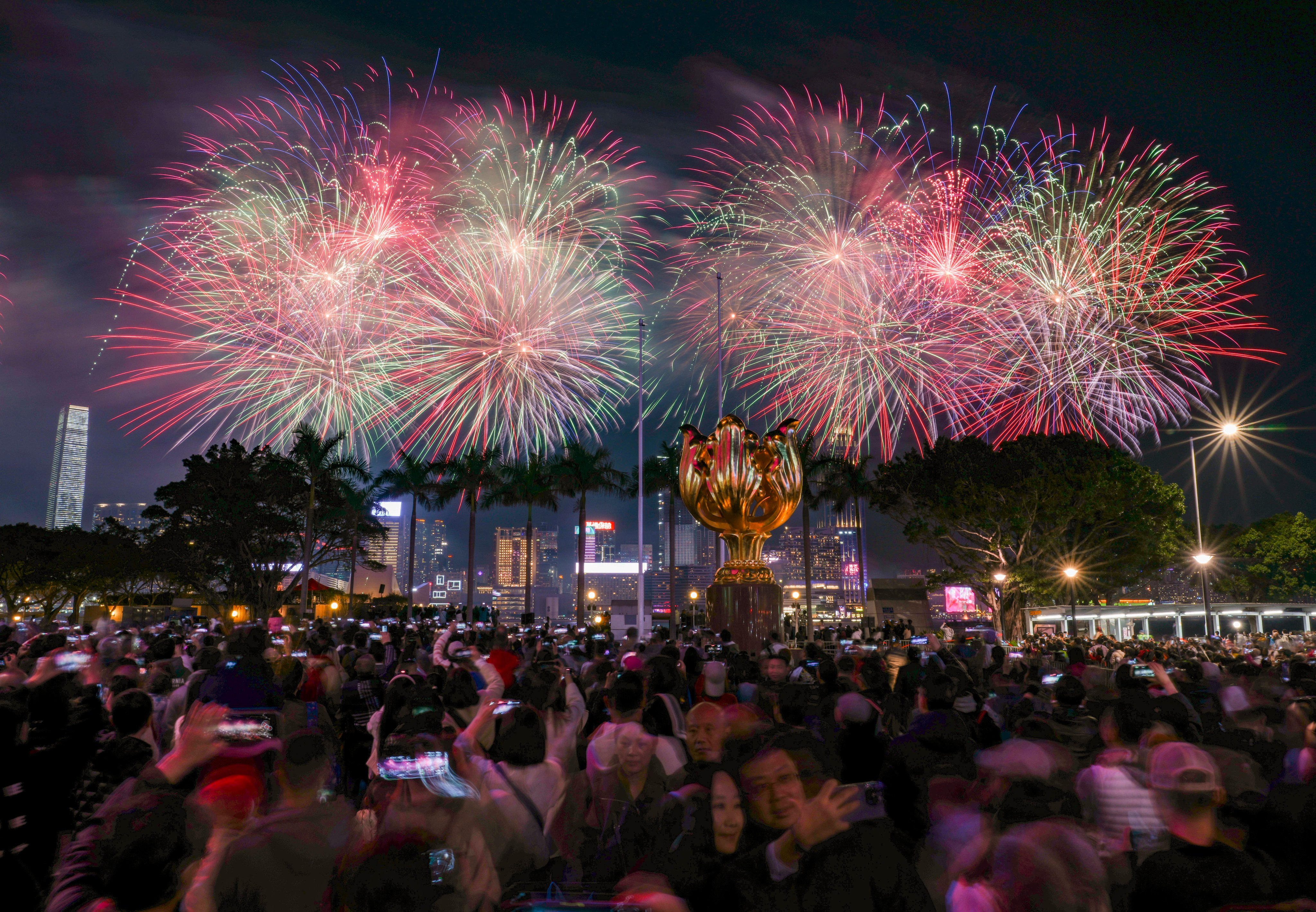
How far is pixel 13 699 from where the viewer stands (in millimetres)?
5469

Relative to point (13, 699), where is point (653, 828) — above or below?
below

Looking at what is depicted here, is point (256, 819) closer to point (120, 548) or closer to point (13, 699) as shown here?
point (13, 699)

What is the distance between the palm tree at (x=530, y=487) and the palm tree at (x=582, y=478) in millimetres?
664

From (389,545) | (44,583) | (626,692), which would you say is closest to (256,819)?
(626,692)

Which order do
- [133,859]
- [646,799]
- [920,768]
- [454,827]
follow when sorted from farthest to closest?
[646,799] < [920,768] < [454,827] < [133,859]

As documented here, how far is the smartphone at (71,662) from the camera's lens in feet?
22.5

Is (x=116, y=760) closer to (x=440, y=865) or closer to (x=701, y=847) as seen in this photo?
(x=440, y=865)

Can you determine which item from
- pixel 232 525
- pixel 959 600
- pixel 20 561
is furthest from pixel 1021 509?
pixel 20 561

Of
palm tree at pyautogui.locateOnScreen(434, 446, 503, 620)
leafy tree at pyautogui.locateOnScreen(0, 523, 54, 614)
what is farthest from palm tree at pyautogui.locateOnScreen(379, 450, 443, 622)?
leafy tree at pyautogui.locateOnScreen(0, 523, 54, 614)

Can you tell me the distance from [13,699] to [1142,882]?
259 inches

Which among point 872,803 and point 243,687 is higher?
point 243,687

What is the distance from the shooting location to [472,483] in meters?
49.0

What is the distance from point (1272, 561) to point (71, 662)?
7394cm

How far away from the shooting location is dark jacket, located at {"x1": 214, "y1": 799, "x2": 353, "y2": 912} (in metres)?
2.85
